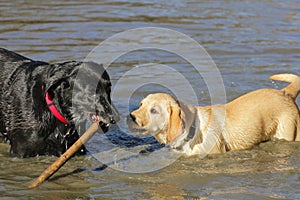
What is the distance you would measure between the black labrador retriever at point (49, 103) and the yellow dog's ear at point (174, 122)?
820 mm

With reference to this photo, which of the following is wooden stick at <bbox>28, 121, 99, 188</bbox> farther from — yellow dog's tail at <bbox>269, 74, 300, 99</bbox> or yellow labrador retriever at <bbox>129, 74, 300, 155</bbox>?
yellow dog's tail at <bbox>269, 74, 300, 99</bbox>

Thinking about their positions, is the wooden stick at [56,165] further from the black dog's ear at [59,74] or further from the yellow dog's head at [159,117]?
the yellow dog's head at [159,117]

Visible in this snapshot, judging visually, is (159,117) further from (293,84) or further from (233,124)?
(293,84)

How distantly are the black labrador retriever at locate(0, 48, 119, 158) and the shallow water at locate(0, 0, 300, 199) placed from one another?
0.26 m

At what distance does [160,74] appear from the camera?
393 inches

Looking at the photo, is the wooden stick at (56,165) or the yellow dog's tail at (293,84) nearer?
the wooden stick at (56,165)

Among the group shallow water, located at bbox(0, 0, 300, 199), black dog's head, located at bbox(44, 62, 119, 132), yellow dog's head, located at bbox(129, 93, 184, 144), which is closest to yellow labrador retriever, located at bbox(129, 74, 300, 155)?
yellow dog's head, located at bbox(129, 93, 184, 144)

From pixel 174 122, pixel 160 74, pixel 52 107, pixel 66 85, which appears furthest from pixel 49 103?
pixel 160 74

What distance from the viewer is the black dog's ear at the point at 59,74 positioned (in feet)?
21.6

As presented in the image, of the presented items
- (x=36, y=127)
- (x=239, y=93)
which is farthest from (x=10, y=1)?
(x=36, y=127)

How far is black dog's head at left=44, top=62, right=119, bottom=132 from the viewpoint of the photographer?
6496 mm

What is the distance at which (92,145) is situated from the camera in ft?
25.3

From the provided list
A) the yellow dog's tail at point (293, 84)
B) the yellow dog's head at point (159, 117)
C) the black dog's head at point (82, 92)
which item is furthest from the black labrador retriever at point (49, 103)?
the yellow dog's tail at point (293, 84)

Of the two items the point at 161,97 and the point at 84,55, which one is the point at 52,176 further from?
the point at 84,55
